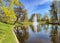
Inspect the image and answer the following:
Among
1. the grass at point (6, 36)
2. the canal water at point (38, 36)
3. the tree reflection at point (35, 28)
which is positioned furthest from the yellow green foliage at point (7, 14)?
the tree reflection at point (35, 28)

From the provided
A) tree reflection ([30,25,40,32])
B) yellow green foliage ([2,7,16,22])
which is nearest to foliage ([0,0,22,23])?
yellow green foliage ([2,7,16,22])

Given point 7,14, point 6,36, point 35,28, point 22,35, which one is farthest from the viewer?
point 35,28

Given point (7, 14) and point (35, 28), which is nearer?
point (7, 14)

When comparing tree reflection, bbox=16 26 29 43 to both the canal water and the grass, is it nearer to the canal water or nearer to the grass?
the canal water

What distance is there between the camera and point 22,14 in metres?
7.73

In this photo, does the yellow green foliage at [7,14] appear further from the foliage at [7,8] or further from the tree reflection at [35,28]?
the tree reflection at [35,28]

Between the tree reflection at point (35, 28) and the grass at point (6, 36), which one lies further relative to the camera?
the tree reflection at point (35, 28)

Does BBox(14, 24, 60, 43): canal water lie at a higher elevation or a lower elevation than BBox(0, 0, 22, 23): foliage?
lower

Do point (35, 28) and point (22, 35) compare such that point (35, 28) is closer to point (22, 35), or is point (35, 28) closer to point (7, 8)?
point (22, 35)

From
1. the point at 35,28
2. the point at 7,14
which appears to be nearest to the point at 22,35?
the point at 7,14

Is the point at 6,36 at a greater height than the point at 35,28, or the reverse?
the point at 6,36

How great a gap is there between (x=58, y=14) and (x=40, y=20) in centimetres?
112

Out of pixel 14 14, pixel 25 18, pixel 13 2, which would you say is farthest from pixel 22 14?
pixel 13 2

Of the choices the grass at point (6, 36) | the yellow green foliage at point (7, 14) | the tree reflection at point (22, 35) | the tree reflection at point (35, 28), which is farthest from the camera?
the tree reflection at point (35, 28)
